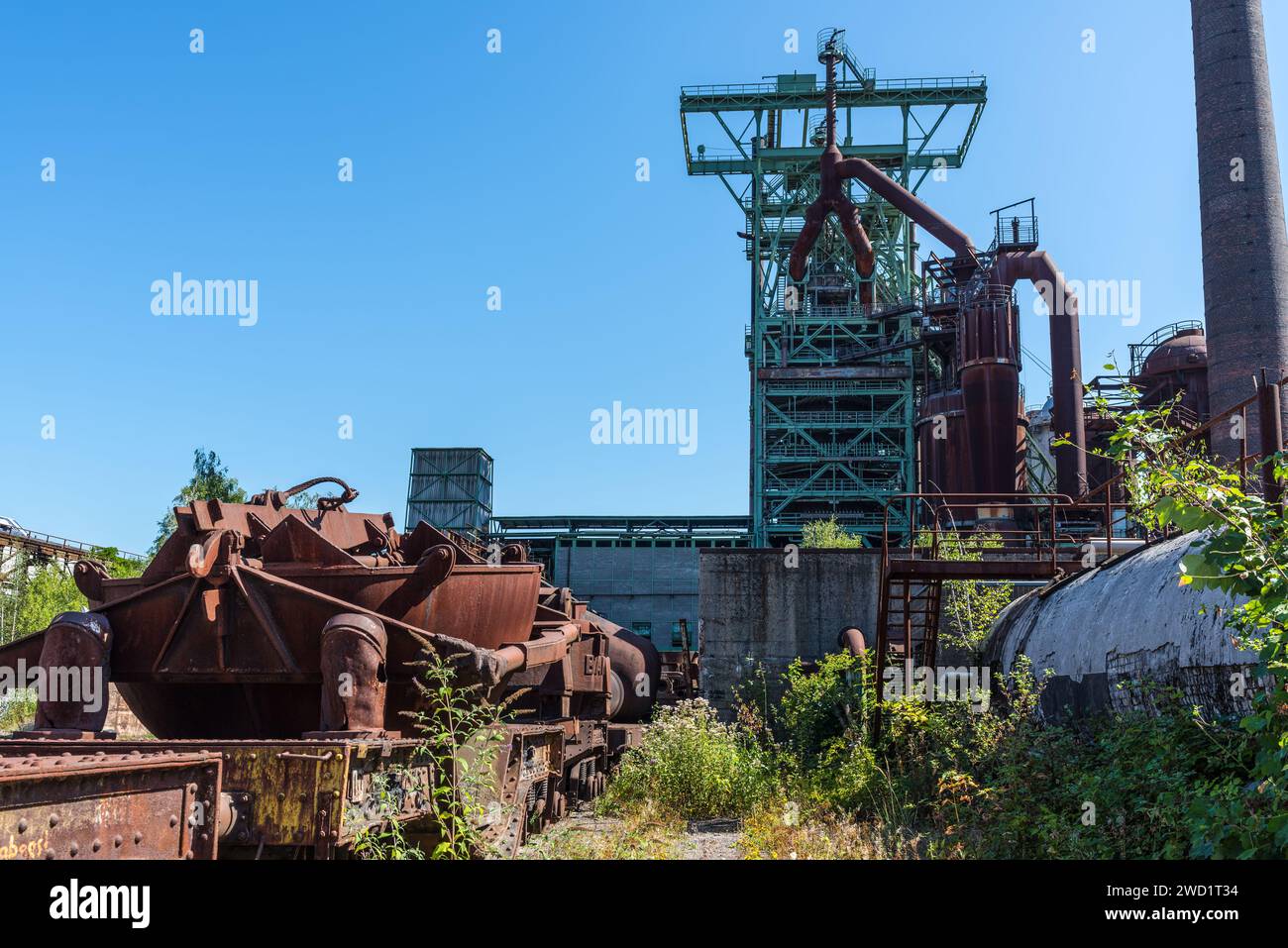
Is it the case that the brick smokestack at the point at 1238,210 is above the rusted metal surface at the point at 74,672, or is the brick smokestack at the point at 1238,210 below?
above

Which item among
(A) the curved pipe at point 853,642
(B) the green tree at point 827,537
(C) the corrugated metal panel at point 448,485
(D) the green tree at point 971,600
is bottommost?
(A) the curved pipe at point 853,642

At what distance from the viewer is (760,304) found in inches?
1745

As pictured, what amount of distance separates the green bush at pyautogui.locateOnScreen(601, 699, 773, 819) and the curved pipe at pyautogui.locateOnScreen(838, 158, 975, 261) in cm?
2387

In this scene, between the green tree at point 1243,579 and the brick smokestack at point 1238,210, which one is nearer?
the green tree at point 1243,579

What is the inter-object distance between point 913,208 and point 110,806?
112 feet

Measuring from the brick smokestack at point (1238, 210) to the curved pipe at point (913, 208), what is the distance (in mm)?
9443

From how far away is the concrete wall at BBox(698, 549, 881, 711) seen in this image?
18078 mm

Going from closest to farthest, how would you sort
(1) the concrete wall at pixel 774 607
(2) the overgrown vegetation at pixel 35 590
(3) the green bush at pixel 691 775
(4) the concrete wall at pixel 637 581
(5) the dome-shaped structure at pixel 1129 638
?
(5) the dome-shaped structure at pixel 1129 638 → (3) the green bush at pixel 691 775 → (1) the concrete wall at pixel 774 607 → (2) the overgrown vegetation at pixel 35 590 → (4) the concrete wall at pixel 637 581

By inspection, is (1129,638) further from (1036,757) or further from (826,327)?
(826,327)

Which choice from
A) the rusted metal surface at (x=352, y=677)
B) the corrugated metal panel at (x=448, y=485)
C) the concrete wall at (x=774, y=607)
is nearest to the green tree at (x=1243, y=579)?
the rusted metal surface at (x=352, y=677)

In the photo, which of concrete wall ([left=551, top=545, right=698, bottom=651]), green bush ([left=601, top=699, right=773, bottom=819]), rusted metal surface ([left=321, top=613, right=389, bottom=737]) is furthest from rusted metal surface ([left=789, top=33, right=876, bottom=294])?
rusted metal surface ([left=321, top=613, right=389, bottom=737])

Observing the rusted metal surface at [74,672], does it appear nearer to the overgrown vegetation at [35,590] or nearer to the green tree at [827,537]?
the green tree at [827,537]

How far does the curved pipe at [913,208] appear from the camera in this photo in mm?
33000
